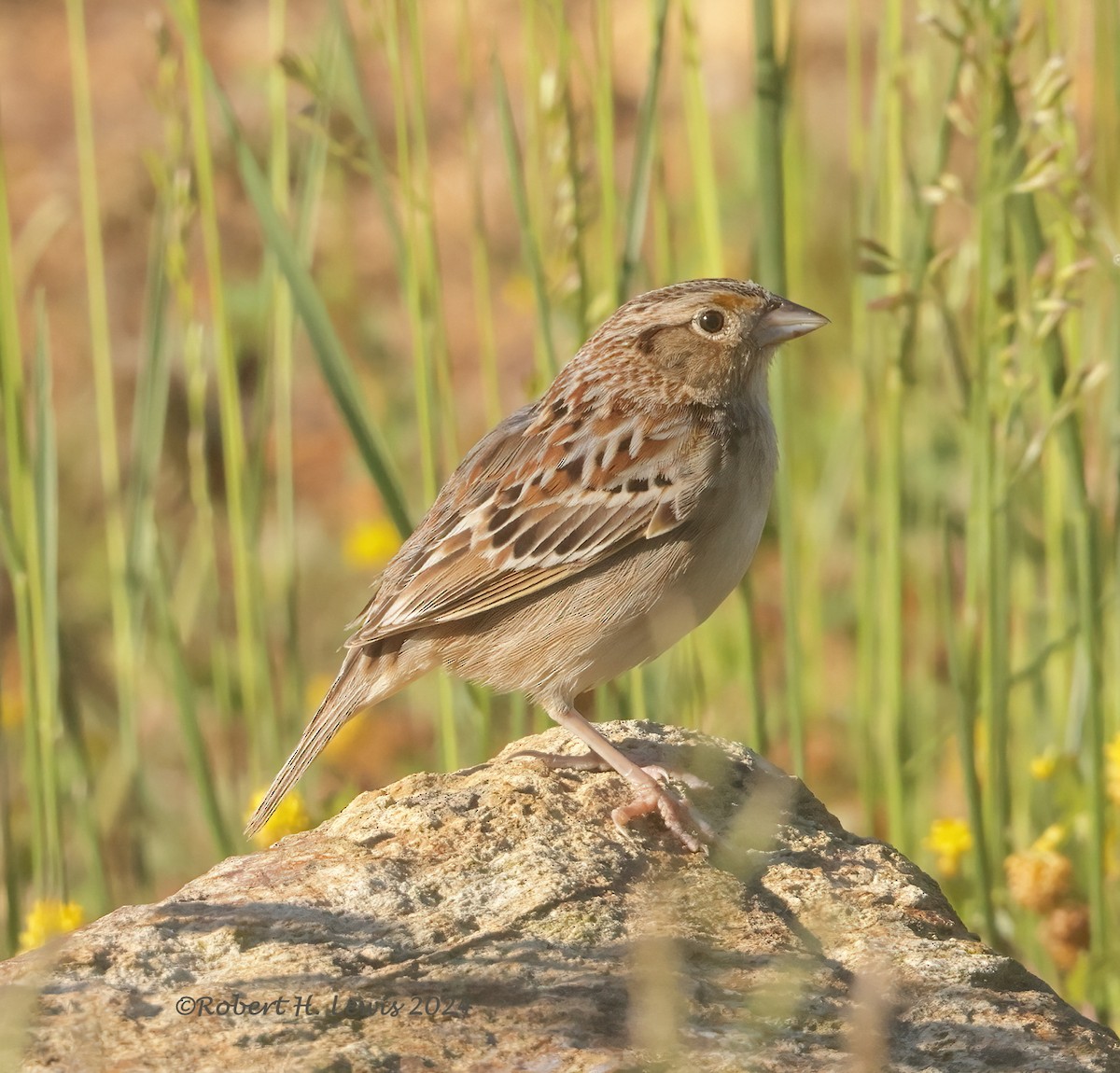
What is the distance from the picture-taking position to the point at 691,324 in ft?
13.2

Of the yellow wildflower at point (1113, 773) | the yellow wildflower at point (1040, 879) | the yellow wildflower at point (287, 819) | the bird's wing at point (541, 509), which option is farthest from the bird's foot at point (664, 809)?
the yellow wildflower at point (1113, 773)

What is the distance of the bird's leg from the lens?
3180 mm

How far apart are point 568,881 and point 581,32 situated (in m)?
8.63

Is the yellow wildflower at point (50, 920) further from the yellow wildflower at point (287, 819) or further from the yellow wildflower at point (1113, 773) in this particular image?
the yellow wildflower at point (1113, 773)

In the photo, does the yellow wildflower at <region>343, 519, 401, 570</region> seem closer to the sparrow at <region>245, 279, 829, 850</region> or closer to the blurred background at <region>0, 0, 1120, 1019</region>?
the blurred background at <region>0, 0, 1120, 1019</region>

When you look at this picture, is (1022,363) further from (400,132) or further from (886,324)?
(400,132)

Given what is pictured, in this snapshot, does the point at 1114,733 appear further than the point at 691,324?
Yes

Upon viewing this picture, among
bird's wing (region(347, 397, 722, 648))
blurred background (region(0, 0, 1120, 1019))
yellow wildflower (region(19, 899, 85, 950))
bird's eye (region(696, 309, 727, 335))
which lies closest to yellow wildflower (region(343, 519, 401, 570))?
blurred background (region(0, 0, 1120, 1019))

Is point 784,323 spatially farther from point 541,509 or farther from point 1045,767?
point 1045,767

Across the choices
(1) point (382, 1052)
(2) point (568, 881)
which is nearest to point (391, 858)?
(2) point (568, 881)

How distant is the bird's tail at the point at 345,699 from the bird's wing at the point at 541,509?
9 centimetres

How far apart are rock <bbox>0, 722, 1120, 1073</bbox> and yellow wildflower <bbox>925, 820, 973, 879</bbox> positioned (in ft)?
3.36

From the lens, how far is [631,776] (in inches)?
131

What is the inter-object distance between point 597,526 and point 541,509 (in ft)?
0.55
